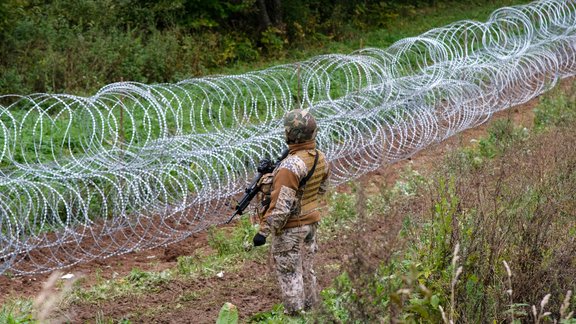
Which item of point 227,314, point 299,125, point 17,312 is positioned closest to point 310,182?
point 299,125

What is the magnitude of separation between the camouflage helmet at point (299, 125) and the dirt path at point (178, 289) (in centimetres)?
73

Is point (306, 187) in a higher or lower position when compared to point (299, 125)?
lower

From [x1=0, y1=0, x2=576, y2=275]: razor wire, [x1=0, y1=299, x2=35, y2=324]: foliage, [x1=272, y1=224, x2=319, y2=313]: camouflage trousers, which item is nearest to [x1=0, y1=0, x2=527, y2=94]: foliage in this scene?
[x1=0, y1=0, x2=576, y2=275]: razor wire

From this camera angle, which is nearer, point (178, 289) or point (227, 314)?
point (227, 314)

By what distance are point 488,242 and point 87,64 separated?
12.5 m

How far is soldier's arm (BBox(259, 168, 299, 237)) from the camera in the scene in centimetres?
675

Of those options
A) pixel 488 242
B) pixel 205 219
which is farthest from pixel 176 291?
pixel 488 242

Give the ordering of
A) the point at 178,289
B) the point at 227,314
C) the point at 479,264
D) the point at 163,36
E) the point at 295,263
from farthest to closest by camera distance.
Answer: the point at 163,36 → the point at 178,289 → the point at 295,263 → the point at 479,264 → the point at 227,314

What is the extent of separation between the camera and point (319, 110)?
1376cm

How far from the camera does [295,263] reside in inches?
280

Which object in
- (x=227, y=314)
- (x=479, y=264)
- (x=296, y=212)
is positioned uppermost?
(x=296, y=212)

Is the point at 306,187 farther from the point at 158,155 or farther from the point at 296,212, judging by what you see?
the point at 158,155

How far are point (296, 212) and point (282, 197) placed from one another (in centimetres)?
29

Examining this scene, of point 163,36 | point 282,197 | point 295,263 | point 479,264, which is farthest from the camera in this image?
point 163,36
